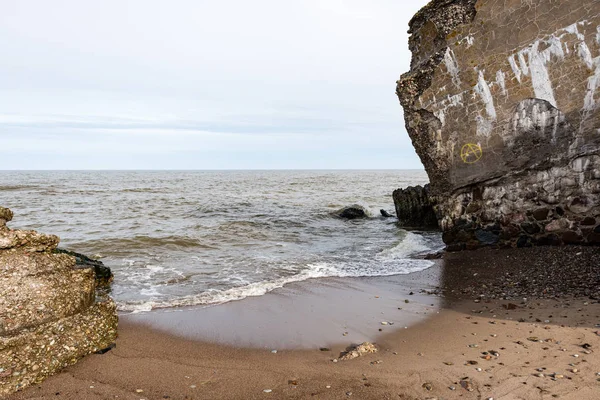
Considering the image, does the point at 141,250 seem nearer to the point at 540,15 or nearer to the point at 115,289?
the point at 115,289

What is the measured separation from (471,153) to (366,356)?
572 centimetres

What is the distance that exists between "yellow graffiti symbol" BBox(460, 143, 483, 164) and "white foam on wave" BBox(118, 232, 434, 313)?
248 centimetres

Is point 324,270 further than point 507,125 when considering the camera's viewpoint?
Yes

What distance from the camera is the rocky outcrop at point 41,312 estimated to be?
13.4 feet

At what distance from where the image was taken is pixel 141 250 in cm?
1147

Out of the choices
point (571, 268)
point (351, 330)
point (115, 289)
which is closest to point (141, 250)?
point (115, 289)

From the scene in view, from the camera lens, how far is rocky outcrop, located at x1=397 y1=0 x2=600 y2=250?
779 centimetres

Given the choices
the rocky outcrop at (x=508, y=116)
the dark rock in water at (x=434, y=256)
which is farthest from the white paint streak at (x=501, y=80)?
the dark rock in water at (x=434, y=256)

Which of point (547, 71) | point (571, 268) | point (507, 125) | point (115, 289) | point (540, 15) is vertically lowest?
point (115, 289)

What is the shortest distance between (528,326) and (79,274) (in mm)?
5553

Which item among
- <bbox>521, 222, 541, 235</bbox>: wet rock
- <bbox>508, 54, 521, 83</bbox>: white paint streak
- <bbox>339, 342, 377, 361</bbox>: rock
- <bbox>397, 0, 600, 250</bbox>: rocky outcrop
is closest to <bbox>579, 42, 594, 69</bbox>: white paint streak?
<bbox>397, 0, 600, 250</bbox>: rocky outcrop

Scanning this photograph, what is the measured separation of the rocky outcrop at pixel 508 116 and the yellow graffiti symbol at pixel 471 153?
0.02 meters

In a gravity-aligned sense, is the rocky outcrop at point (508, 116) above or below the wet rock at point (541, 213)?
above

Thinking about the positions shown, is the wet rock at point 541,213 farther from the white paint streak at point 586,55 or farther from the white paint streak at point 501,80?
the white paint streak at point 586,55
